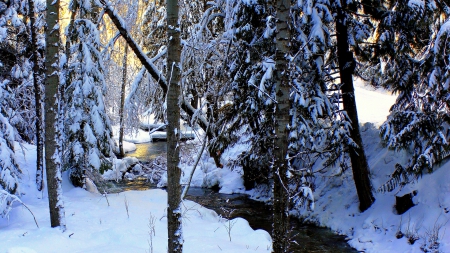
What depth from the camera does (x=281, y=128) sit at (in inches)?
170

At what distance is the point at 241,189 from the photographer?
45.5 ft

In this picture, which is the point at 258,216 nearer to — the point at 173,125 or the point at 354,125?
the point at 354,125

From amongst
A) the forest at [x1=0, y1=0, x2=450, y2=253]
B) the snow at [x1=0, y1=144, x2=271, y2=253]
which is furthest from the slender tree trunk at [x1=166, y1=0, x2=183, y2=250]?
the forest at [x1=0, y1=0, x2=450, y2=253]

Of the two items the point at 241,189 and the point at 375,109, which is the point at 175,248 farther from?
the point at 375,109

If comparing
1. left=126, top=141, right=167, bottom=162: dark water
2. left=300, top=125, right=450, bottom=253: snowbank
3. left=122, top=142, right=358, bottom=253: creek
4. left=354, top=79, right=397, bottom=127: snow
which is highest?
left=354, top=79, right=397, bottom=127: snow

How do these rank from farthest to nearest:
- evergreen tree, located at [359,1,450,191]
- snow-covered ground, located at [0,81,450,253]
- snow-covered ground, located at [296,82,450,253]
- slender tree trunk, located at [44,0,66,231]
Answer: snow-covered ground, located at [296,82,450,253], evergreen tree, located at [359,1,450,191], slender tree trunk, located at [44,0,66,231], snow-covered ground, located at [0,81,450,253]

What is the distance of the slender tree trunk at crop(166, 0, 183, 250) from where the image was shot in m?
3.56

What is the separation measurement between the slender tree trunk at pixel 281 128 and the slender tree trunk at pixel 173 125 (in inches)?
49.8

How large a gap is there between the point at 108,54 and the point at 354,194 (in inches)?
306

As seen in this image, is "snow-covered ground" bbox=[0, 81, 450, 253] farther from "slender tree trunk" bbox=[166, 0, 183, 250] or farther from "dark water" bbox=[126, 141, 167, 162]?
"dark water" bbox=[126, 141, 167, 162]

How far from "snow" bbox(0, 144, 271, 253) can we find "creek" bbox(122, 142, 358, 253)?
46.9 inches

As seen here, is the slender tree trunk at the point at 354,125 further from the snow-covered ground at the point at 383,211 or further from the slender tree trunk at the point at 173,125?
the slender tree trunk at the point at 173,125

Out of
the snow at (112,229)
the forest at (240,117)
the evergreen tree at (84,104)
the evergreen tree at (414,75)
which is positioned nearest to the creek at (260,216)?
the forest at (240,117)

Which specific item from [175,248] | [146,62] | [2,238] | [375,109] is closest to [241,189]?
[375,109]
